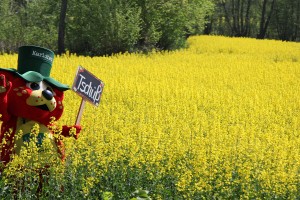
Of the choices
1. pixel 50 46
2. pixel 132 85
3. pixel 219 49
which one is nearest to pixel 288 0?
pixel 219 49

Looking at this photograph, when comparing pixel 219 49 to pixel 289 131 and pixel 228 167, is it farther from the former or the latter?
pixel 228 167

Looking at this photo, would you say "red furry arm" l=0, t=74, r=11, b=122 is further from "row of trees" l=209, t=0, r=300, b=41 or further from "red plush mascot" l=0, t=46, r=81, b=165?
"row of trees" l=209, t=0, r=300, b=41

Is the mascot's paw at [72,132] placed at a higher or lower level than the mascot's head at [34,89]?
lower

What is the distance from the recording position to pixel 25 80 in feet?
20.4

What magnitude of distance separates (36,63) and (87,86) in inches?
24.8

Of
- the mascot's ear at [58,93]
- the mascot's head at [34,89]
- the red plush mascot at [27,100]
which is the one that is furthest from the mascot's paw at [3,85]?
the mascot's ear at [58,93]

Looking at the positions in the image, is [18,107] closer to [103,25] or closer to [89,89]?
[89,89]

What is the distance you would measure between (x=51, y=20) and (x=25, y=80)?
77.8 feet

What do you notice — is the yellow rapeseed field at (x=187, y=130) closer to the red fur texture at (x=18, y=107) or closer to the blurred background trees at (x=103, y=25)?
the red fur texture at (x=18, y=107)

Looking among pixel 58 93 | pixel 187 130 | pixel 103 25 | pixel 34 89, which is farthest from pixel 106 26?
pixel 34 89

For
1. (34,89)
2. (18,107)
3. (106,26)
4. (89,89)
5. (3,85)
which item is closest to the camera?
(3,85)

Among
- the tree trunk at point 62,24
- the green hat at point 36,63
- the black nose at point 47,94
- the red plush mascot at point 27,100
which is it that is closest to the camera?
the red plush mascot at point 27,100

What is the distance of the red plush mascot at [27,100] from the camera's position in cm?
606

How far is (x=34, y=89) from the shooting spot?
6.24 metres
